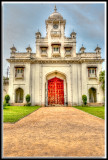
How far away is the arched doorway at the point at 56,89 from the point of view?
754 inches

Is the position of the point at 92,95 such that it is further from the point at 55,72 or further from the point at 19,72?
the point at 19,72

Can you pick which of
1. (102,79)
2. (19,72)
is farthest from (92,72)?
(19,72)

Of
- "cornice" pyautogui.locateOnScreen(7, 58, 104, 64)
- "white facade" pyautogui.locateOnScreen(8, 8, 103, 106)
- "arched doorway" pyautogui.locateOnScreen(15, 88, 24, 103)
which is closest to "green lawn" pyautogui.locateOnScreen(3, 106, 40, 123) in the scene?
"white facade" pyautogui.locateOnScreen(8, 8, 103, 106)

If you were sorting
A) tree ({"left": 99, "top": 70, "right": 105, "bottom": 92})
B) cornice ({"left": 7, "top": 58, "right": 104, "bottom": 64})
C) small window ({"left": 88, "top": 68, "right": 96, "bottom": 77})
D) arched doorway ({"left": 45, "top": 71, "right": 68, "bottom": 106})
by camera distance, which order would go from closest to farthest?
tree ({"left": 99, "top": 70, "right": 105, "bottom": 92}) → cornice ({"left": 7, "top": 58, "right": 104, "bottom": 64}) → small window ({"left": 88, "top": 68, "right": 96, "bottom": 77}) → arched doorway ({"left": 45, "top": 71, "right": 68, "bottom": 106})

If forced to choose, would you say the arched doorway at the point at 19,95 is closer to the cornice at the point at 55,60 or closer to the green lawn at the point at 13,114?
the cornice at the point at 55,60

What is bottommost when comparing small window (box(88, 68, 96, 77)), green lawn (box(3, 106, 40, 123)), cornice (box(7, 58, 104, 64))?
green lawn (box(3, 106, 40, 123))

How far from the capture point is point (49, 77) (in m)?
20.0

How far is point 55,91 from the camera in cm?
1953

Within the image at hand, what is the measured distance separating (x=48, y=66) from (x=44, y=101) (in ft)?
18.8

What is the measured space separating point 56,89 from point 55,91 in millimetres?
387

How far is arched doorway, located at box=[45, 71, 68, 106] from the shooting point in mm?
19141

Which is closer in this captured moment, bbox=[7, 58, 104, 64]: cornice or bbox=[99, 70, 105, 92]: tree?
bbox=[99, 70, 105, 92]: tree

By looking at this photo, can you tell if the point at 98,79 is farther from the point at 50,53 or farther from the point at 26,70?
the point at 26,70

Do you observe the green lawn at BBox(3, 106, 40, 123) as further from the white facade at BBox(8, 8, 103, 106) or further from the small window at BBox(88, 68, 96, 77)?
the small window at BBox(88, 68, 96, 77)
